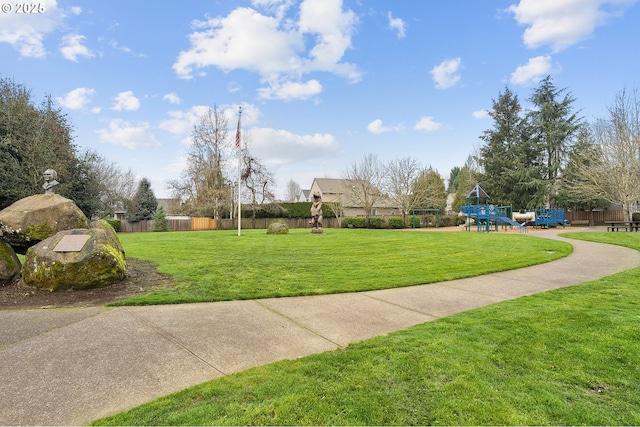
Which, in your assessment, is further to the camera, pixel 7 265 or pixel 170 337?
pixel 7 265

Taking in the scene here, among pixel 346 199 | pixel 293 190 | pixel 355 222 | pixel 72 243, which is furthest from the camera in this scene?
pixel 293 190

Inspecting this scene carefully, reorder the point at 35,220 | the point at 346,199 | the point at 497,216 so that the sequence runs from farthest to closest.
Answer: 1. the point at 346,199
2. the point at 497,216
3. the point at 35,220

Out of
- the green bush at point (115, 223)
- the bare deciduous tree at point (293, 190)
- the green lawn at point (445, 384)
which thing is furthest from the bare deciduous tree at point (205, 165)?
the bare deciduous tree at point (293, 190)

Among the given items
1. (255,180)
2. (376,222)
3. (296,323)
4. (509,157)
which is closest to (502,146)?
(509,157)

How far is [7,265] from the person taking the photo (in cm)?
628

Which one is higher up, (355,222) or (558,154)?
(558,154)

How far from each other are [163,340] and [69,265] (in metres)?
3.40

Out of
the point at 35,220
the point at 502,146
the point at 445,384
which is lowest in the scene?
the point at 445,384

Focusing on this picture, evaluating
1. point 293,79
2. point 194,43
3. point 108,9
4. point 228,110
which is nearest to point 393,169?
point 228,110

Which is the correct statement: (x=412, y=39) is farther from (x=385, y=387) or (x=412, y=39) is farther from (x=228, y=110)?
(x=228, y=110)

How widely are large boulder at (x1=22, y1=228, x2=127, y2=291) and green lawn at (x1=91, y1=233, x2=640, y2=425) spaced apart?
4598 millimetres

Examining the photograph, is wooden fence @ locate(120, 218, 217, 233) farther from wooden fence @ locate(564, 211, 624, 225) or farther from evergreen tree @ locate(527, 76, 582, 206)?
wooden fence @ locate(564, 211, 624, 225)

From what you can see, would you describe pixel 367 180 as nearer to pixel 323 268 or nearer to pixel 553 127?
pixel 553 127

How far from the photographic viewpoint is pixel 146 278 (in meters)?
7.19
